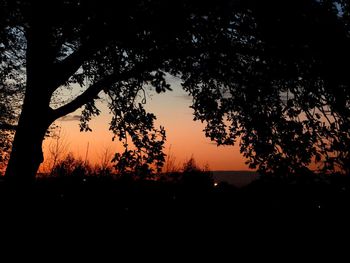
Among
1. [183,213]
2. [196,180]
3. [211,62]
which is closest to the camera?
[211,62]

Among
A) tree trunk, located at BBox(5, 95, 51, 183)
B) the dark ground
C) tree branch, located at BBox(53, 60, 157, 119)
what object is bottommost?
the dark ground

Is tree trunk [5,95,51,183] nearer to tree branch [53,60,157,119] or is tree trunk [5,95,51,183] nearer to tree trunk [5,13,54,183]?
tree trunk [5,13,54,183]

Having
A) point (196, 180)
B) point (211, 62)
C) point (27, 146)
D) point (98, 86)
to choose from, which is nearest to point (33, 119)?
point (27, 146)

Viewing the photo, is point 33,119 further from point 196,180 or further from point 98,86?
point 196,180

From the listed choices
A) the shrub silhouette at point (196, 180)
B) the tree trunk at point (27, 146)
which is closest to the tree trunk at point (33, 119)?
the tree trunk at point (27, 146)

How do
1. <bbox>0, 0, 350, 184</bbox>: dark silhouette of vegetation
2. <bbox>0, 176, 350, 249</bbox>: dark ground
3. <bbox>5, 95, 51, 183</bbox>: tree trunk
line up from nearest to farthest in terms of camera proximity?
<bbox>0, 0, 350, 184</bbox>: dark silhouette of vegetation → <bbox>0, 176, 350, 249</bbox>: dark ground → <bbox>5, 95, 51, 183</bbox>: tree trunk

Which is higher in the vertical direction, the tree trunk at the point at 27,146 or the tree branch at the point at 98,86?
the tree branch at the point at 98,86

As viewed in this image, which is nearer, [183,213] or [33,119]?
[33,119]


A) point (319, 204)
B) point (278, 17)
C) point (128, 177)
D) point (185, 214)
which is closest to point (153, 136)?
point (128, 177)

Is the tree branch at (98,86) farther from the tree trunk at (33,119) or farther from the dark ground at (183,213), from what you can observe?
the dark ground at (183,213)

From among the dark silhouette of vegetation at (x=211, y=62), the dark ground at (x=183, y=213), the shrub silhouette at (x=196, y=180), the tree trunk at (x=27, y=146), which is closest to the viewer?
the dark silhouette of vegetation at (x=211, y=62)

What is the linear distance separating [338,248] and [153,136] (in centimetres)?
650

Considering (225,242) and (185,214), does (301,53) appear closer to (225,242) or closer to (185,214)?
(225,242)

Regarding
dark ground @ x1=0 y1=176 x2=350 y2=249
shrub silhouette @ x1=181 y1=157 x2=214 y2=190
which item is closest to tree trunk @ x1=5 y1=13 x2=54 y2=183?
dark ground @ x1=0 y1=176 x2=350 y2=249
